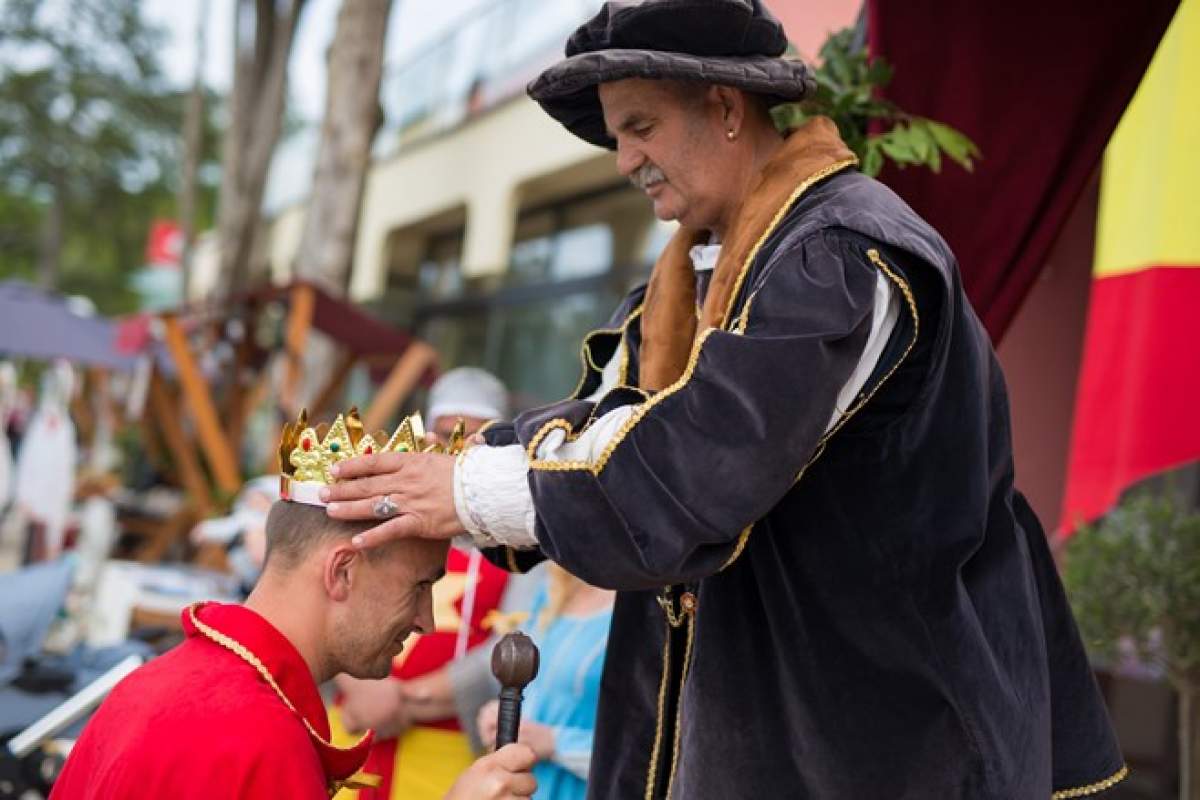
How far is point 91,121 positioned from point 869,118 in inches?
1058

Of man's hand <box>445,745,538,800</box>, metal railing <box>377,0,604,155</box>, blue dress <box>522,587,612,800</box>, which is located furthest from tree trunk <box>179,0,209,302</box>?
man's hand <box>445,745,538,800</box>

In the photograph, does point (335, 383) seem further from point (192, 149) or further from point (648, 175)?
point (192, 149)

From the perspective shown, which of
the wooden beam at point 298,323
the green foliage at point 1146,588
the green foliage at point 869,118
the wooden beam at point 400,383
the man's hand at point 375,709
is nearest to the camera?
the green foliage at point 869,118

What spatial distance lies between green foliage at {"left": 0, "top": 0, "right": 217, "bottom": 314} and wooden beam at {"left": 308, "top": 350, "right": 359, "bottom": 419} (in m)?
18.2

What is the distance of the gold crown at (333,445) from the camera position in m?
2.21

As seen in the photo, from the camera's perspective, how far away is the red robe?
1.89 meters

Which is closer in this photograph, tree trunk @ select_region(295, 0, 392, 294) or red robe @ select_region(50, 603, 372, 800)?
red robe @ select_region(50, 603, 372, 800)

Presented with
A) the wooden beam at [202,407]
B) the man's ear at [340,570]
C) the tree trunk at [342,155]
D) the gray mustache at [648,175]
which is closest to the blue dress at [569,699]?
the man's ear at [340,570]

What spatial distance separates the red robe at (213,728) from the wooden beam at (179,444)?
881 cm

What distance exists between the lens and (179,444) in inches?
440

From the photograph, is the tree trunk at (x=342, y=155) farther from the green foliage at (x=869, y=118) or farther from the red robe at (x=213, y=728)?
the red robe at (x=213, y=728)

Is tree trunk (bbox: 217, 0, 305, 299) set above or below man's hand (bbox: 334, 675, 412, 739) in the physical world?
above

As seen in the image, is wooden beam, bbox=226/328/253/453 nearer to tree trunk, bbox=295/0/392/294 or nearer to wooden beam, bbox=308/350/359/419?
tree trunk, bbox=295/0/392/294

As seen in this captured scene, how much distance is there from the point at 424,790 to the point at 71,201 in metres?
26.7
